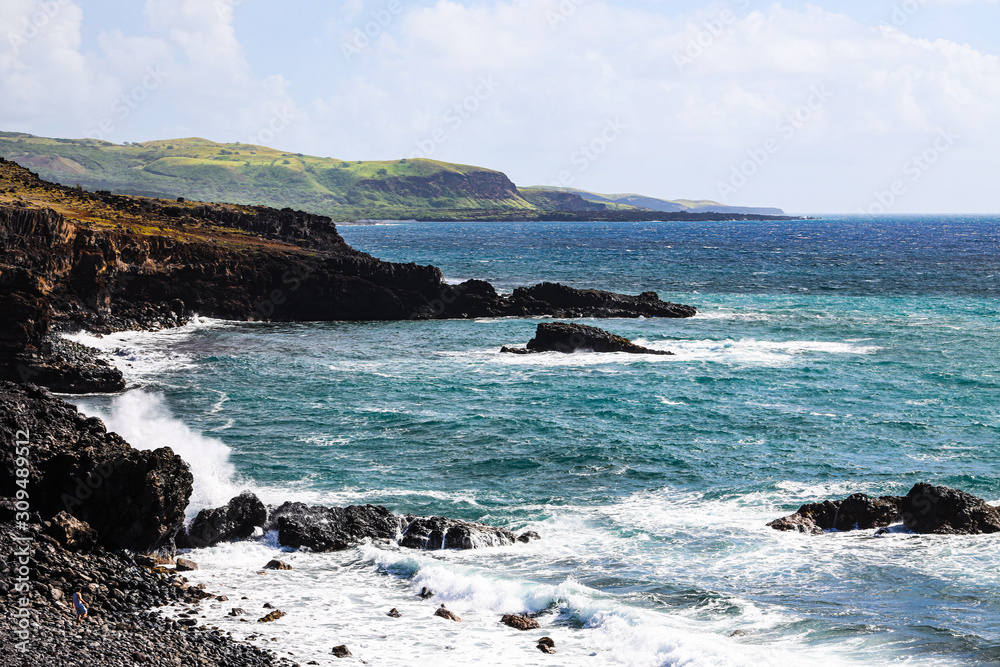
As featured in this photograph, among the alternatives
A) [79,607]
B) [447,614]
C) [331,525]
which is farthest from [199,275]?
[447,614]

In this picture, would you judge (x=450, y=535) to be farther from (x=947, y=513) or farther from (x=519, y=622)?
(x=947, y=513)

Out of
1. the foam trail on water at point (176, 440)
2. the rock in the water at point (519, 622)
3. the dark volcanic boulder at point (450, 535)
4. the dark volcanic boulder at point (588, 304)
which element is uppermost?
the dark volcanic boulder at point (588, 304)

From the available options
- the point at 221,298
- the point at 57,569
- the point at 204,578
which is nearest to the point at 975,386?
the point at 204,578

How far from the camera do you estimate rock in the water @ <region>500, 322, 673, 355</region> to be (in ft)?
170

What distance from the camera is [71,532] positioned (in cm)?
1928

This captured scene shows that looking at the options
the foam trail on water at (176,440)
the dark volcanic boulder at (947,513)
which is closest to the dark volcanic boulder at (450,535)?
the foam trail on water at (176,440)

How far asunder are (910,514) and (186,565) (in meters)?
19.6

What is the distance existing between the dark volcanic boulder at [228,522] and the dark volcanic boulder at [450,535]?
4105mm

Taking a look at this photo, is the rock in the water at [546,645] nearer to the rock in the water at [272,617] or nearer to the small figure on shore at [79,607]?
the rock in the water at [272,617]

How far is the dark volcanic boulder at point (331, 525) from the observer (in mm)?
22562

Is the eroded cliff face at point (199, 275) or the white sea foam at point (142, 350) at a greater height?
the eroded cliff face at point (199, 275)

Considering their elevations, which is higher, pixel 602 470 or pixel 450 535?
pixel 602 470

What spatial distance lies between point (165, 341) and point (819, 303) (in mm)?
56067

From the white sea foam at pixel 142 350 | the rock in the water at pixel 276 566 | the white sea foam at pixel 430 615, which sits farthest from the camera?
the white sea foam at pixel 142 350
